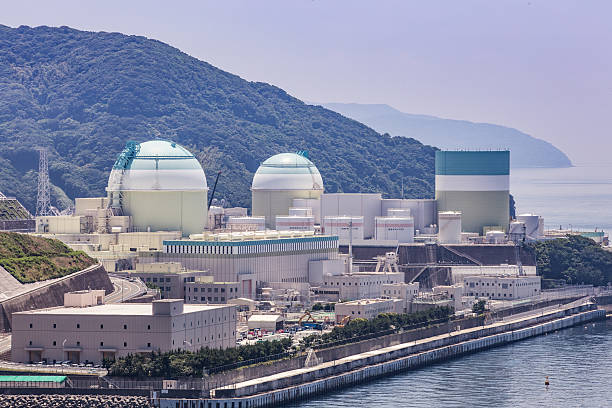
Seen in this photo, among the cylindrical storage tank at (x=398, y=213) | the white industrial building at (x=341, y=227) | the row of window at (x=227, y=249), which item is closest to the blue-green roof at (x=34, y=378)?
the row of window at (x=227, y=249)

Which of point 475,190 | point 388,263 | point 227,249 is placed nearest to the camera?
point 227,249

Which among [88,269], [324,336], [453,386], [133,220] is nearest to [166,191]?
[133,220]

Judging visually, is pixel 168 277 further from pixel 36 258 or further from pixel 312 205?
pixel 312 205

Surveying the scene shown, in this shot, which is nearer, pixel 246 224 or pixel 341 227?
pixel 246 224

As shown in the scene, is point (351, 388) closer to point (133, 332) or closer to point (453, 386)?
point (453, 386)

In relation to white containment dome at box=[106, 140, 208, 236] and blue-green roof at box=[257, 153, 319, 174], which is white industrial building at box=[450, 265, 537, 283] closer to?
blue-green roof at box=[257, 153, 319, 174]

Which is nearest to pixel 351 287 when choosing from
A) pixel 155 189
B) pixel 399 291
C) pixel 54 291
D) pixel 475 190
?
pixel 399 291

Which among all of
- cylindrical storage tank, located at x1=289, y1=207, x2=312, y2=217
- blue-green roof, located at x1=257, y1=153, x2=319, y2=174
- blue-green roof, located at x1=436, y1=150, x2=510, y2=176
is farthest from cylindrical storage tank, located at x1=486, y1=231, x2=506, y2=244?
blue-green roof, located at x1=257, y1=153, x2=319, y2=174
